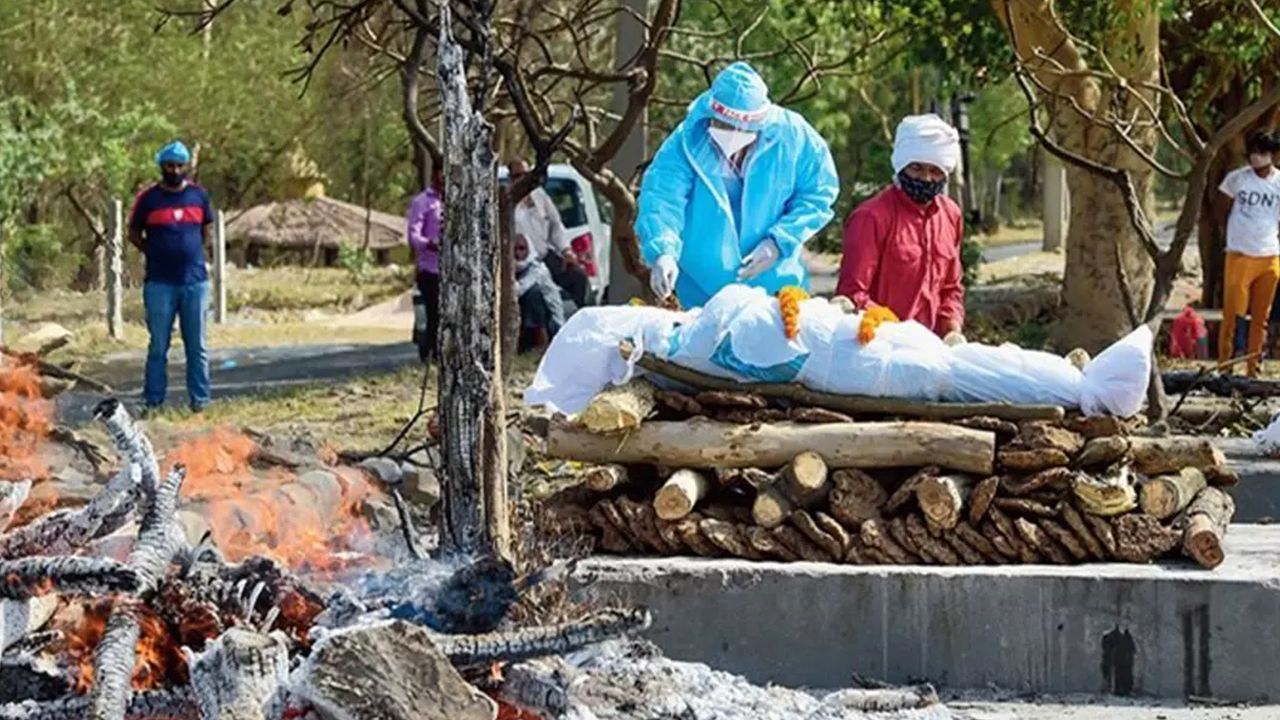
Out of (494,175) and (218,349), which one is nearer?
(494,175)

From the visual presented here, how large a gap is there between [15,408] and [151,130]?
25.7 metres

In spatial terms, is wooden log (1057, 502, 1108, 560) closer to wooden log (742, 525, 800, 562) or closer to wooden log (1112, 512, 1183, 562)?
wooden log (1112, 512, 1183, 562)

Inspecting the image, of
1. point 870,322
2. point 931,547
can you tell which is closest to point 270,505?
point 870,322

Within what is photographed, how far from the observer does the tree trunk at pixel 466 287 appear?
664cm

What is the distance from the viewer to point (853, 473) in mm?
8156

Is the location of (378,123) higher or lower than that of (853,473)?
higher

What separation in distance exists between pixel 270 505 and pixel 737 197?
7.21ft

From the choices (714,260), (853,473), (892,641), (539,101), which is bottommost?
(892,641)

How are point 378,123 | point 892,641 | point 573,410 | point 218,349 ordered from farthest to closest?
point 378,123 < point 218,349 < point 573,410 < point 892,641

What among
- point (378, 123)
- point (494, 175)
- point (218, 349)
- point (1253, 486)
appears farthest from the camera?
point (378, 123)

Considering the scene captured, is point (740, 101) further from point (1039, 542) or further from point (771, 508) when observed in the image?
point (1039, 542)

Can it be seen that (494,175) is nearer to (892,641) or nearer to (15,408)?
(892,641)

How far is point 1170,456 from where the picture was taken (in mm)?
8336

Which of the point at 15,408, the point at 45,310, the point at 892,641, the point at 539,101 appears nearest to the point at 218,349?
the point at 45,310
